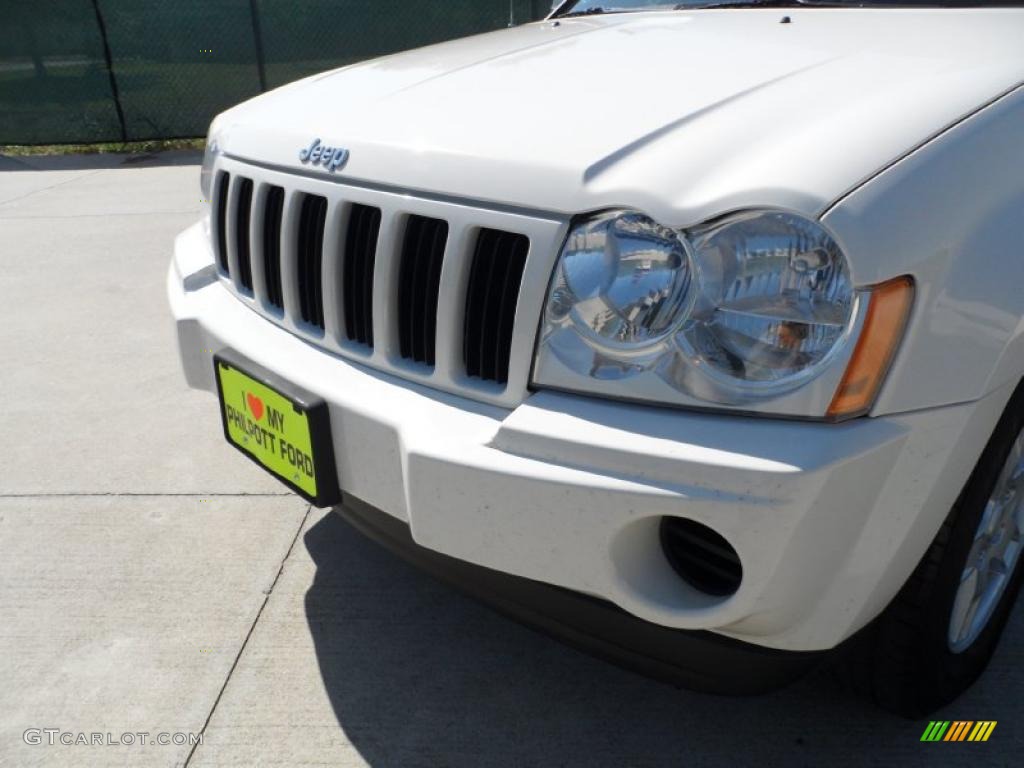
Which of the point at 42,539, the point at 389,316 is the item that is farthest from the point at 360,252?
the point at 42,539

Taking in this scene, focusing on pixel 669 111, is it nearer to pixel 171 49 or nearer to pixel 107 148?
pixel 107 148

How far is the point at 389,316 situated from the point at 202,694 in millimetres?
1037

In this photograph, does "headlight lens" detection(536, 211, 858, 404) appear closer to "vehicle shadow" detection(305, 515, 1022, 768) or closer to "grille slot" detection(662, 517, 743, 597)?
"grille slot" detection(662, 517, 743, 597)

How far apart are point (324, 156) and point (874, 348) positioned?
44.6 inches

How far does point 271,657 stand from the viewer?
2.22 meters

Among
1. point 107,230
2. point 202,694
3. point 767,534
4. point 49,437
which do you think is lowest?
point 107,230

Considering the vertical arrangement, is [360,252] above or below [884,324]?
below

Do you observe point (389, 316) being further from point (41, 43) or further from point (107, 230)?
point (41, 43)

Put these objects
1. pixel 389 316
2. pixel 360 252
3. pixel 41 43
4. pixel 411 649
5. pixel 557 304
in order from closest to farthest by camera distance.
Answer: pixel 557 304, pixel 389 316, pixel 360 252, pixel 411 649, pixel 41 43

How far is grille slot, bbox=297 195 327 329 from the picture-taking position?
1.97 metres

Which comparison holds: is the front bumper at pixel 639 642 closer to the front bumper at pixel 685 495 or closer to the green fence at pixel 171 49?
the front bumper at pixel 685 495

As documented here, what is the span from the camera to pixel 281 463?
6.44 feet

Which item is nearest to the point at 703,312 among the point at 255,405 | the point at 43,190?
the point at 255,405

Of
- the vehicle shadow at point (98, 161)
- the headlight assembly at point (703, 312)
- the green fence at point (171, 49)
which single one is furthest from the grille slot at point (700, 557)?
the green fence at point (171, 49)
